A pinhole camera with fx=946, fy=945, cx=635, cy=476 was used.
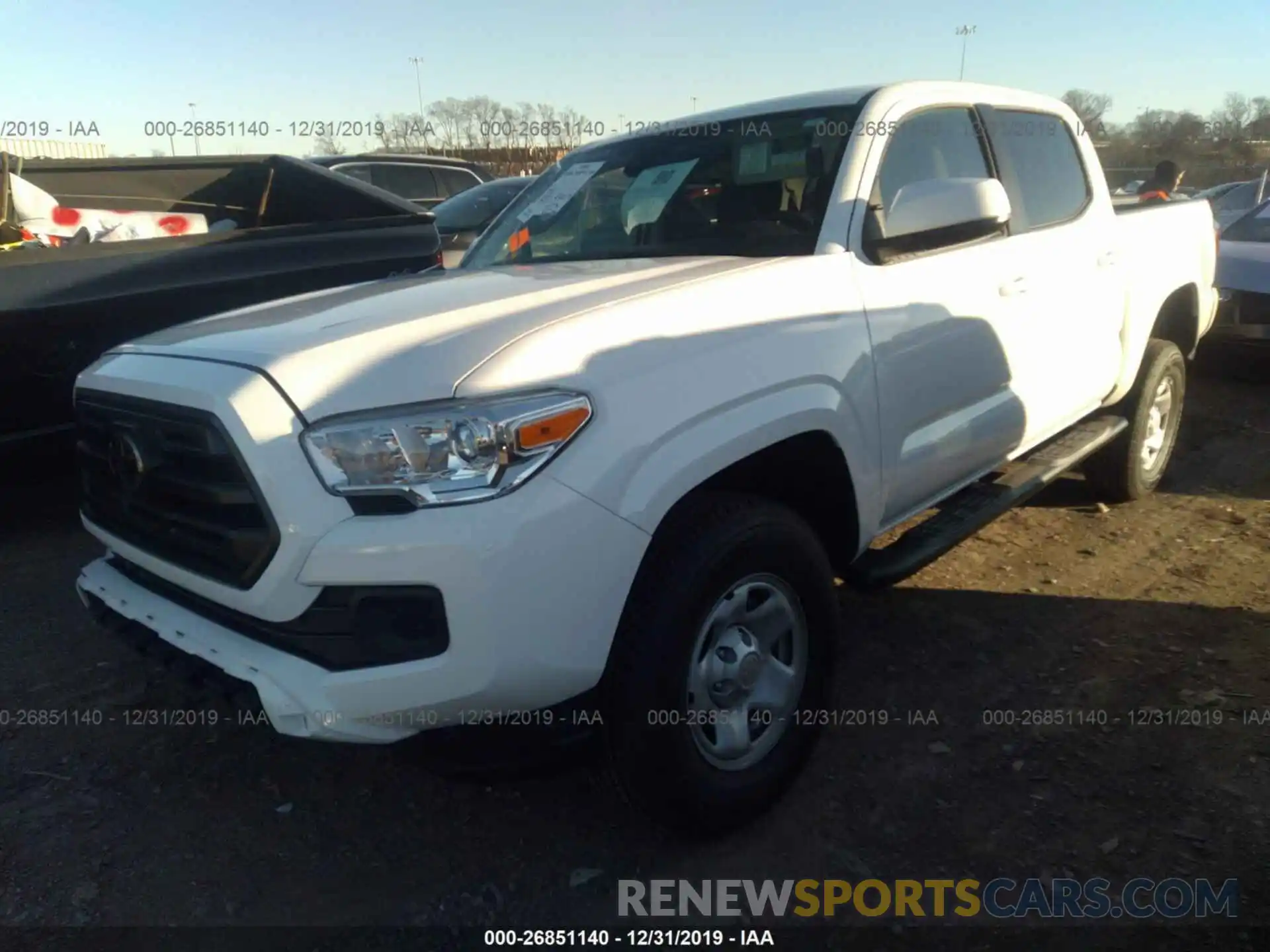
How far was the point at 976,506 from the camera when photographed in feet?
11.2

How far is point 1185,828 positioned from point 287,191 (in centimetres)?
584

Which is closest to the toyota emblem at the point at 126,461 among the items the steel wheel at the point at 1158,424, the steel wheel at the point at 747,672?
the steel wheel at the point at 747,672

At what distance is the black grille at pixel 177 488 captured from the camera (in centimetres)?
202

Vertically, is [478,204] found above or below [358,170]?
below

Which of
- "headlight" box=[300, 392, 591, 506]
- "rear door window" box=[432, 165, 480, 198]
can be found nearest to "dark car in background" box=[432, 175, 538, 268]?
"rear door window" box=[432, 165, 480, 198]

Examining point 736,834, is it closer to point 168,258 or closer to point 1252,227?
point 168,258

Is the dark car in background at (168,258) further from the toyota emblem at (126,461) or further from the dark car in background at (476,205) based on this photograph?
the toyota emblem at (126,461)

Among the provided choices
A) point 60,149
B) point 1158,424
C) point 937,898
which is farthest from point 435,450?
point 60,149

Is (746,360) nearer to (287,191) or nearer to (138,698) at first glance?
(138,698)

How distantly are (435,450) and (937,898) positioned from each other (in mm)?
1612

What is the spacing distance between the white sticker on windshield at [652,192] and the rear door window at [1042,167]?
132 centimetres

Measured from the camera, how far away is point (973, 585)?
13.2 ft

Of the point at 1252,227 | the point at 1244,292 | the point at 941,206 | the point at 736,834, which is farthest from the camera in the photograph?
the point at 1252,227

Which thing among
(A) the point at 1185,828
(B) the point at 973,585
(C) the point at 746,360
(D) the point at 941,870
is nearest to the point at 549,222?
(C) the point at 746,360
